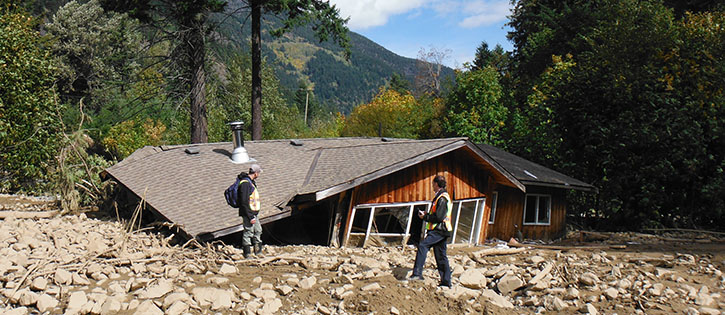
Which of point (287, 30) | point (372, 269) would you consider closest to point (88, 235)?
point (372, 269)

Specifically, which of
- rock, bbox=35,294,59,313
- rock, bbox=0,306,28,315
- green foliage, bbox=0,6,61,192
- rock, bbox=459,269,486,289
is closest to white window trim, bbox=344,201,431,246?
rock, bbox=459,269,486,289

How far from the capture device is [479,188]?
16.4 metres

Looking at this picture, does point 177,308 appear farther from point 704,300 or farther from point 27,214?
point 27,214

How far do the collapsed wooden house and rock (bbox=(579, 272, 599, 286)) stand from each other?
17.4 ft

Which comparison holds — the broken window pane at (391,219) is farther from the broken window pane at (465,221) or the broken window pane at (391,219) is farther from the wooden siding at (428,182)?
the broken window pane at (465,221)

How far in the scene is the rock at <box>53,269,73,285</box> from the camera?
8211 millimetres

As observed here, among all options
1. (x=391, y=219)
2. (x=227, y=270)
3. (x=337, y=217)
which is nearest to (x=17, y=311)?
(x=227, y=270)

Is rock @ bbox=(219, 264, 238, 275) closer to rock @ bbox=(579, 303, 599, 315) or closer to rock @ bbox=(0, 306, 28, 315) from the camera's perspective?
rock @ bbox=(0, 306, 28, 315)

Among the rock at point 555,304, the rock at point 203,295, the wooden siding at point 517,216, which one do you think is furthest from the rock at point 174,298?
the wooden siding at point 517,216

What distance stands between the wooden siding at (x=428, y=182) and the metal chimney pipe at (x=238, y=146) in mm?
4813

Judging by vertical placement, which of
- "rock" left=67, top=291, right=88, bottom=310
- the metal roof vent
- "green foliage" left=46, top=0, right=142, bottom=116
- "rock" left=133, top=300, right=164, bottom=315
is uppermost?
"green foliage" left=46, top=0, right=142, bottom=116

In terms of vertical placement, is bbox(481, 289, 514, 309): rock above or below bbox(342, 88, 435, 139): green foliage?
below

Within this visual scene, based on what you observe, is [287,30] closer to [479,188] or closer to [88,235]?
[479,188]

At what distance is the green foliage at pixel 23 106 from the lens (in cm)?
2128
